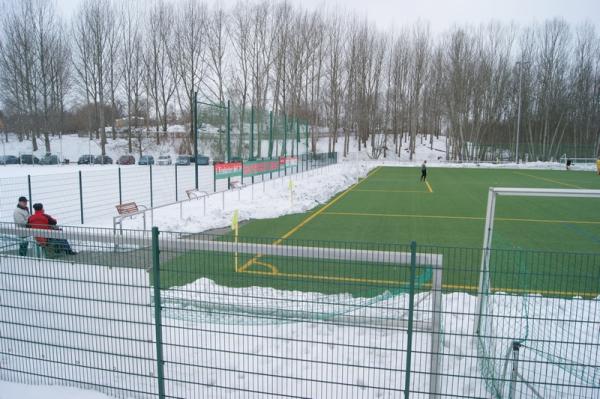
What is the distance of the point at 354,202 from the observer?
2094cm

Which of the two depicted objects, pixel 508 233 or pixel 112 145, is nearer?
pixel 508 233

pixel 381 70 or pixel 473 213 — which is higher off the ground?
pixel 381 70

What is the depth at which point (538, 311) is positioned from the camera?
20.4ft

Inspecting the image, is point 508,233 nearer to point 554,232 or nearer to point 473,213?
point 554,232

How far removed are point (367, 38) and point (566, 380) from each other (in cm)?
6830

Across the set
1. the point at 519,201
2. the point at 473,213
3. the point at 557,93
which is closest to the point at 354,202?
the point at 473,213

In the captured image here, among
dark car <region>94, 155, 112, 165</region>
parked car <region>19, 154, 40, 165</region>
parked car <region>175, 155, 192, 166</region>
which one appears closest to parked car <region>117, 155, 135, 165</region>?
dark car <region>94, 155, 112, 165</region>

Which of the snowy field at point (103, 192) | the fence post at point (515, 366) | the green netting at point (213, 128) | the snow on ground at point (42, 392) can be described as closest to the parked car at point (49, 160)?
the snowy field at point (103, 192)

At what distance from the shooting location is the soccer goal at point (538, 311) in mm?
3729

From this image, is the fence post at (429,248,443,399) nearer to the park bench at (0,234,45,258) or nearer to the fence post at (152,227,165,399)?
the fence post at (152,227,165,399)

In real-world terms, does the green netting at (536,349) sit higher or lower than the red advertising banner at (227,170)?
lower

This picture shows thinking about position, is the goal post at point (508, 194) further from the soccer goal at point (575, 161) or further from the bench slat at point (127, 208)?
the soccer goal at point (575, 161)

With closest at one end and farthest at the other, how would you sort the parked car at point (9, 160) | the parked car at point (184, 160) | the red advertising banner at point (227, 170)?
the red advertising banner at point (227, 170) → the parked car at point (184, 160) → the parked car at point (9, 160)

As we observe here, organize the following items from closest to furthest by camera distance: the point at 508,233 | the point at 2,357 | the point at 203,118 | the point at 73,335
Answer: the point at 73,335 < the point at 2,357 < the point at 508,233 < the point at 203,118
